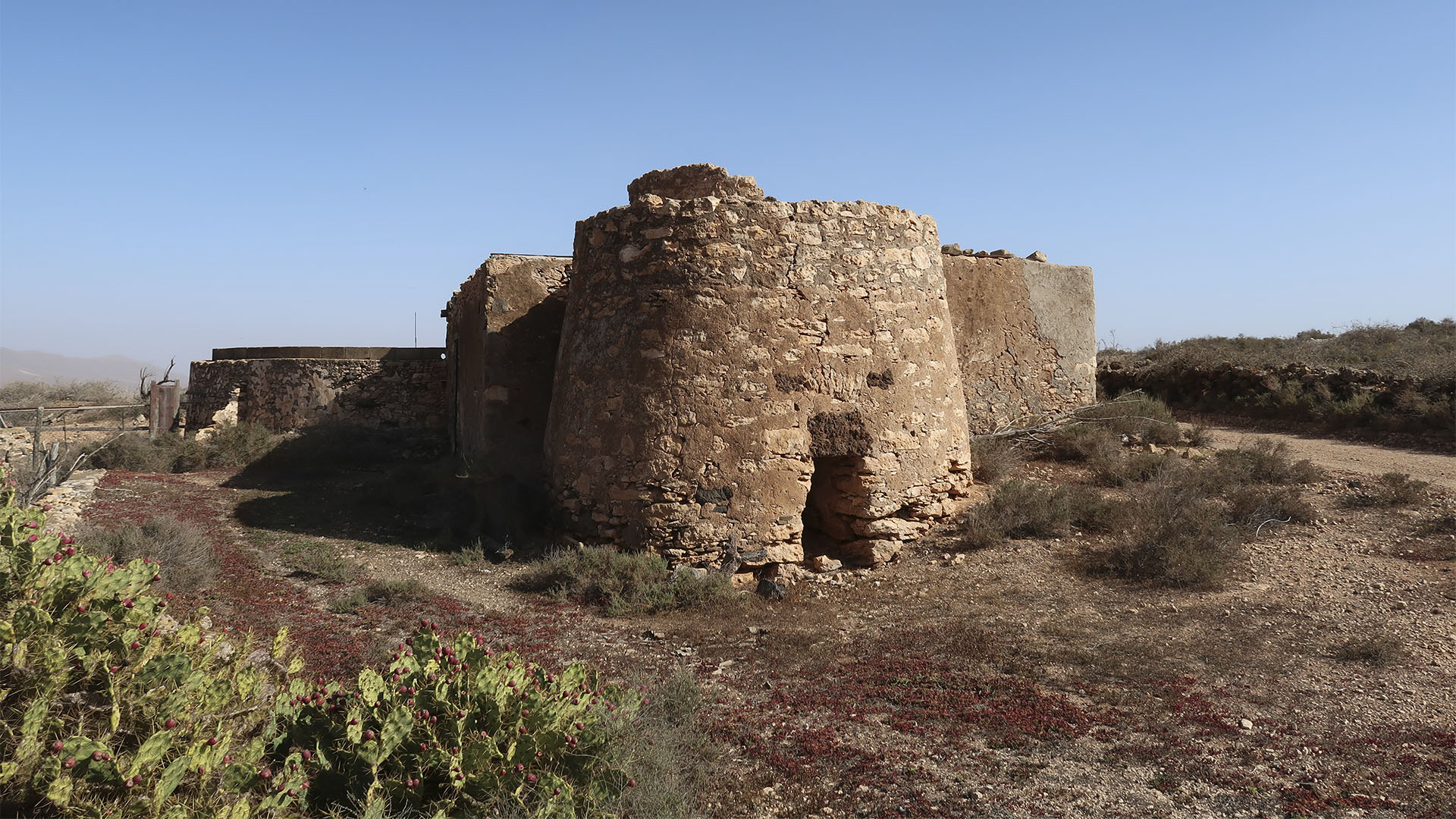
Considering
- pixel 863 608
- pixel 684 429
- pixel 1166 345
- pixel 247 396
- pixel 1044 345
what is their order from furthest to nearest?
pixel 1166 345 < pixel 247 396 < pixel 1044 345 < pixel 684 429 < pixel 863 608

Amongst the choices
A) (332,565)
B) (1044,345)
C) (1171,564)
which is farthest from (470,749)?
(1044,345)

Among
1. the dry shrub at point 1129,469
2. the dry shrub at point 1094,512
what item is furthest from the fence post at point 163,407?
the dry shrub at point 1129,469

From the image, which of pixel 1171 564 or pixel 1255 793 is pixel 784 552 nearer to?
pixel 1171 564

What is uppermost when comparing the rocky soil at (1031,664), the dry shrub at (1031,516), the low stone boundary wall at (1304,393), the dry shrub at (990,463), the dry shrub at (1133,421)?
the low stone boundary wall at (1304,393)

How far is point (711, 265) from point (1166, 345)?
699 inches

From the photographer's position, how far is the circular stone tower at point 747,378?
7.20 metres

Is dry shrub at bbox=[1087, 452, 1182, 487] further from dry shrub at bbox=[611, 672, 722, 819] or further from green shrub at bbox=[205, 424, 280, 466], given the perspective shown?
green shrub at bbox=[205, 424, 280, 466]

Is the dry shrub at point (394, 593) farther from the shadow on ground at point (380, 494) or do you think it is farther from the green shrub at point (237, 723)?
the green shrub at point (237, 723)

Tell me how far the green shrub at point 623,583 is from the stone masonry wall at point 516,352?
2.03m

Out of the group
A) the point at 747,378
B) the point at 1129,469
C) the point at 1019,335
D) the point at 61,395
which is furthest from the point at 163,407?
the point at 1129,469

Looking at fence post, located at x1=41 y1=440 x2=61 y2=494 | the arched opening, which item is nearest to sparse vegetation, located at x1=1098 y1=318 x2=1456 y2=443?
the arched opening

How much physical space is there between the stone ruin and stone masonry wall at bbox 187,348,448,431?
280 inches

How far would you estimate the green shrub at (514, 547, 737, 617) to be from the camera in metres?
6.65

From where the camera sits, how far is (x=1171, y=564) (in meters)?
6.72
